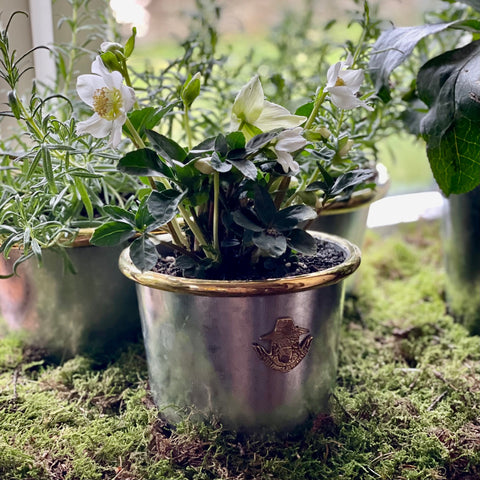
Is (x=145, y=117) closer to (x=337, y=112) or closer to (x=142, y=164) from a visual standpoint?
(x=142, y=164)

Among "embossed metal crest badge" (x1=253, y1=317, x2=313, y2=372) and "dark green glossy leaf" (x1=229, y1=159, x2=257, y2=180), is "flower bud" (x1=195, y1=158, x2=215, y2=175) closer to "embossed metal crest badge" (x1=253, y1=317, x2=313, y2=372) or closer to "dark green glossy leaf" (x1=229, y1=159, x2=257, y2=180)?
"dark green glossy leaf" (x1=229, y1=159, x2=257, y2=180)

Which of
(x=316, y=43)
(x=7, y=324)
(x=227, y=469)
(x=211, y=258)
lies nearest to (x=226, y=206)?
(x=211, y=258)

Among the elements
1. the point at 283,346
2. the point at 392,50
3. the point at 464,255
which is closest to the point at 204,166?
the point at 283,346

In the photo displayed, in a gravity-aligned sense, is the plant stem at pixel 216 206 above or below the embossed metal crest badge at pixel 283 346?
above

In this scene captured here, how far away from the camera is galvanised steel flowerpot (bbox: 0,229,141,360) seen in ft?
2.92

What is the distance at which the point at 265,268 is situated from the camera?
740 mm

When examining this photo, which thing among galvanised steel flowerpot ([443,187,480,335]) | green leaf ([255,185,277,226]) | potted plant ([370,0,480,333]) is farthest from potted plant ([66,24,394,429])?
galvanised steel flowerpot ([443,187,480,335])

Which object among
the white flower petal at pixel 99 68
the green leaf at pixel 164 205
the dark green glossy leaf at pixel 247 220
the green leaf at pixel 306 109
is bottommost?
the dark green glossy leaf at pixel 247 220

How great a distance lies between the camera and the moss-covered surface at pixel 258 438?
2.32 ft

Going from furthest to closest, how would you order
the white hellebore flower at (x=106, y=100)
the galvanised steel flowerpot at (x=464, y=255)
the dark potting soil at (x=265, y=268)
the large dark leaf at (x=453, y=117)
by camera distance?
the galvanised steel flowerpot at (x=464, y=255)
the large dark leaf at (x=453, y=117)
the dark potting soil at (x=265, y=268)
the white hellebore flower at (x=106, y=100)

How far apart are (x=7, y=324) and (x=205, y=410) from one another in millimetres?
414

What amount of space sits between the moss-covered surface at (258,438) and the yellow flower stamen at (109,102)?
16.0 inches

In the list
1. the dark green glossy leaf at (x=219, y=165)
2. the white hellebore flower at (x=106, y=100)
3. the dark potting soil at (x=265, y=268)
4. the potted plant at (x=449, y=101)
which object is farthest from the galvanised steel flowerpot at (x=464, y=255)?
the white hellebore flower at (x=106, y=100)

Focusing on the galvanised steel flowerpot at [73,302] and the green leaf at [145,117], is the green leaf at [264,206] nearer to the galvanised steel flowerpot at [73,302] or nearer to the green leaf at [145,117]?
the green leaf at [145,117]
